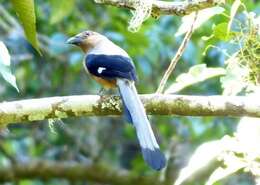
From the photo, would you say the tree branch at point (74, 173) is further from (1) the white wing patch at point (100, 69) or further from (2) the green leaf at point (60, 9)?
(1) the white wing patch at point (100, 69)

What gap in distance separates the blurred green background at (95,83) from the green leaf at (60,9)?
0.03 feet

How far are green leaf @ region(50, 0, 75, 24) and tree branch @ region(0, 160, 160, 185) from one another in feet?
3.77

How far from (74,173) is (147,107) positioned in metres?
2.76

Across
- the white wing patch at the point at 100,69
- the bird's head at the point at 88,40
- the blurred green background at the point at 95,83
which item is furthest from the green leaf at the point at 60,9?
the white wing patch at the point at 100,69

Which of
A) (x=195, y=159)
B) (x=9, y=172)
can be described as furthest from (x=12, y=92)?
(x=195, y=159)

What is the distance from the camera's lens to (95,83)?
573cm

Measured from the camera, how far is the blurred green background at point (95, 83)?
5.23 metres

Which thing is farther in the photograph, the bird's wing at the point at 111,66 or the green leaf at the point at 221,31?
the bird's wing at the point at 111,66

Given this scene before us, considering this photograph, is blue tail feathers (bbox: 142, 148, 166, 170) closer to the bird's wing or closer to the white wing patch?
the bird's wing

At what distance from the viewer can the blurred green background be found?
523cm

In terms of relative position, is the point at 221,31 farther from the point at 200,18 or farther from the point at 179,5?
the point at 179,5

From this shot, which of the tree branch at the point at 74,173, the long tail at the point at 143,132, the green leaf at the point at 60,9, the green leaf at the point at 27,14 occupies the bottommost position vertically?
the tree branch at the point at 74,173

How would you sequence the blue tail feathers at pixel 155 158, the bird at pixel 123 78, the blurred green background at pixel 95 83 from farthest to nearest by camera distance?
the blurred green background at pixel 95 83
the bird at pixel 123 78
the blue tail feathers at pixel 155 158

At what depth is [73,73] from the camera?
5.82 meters
